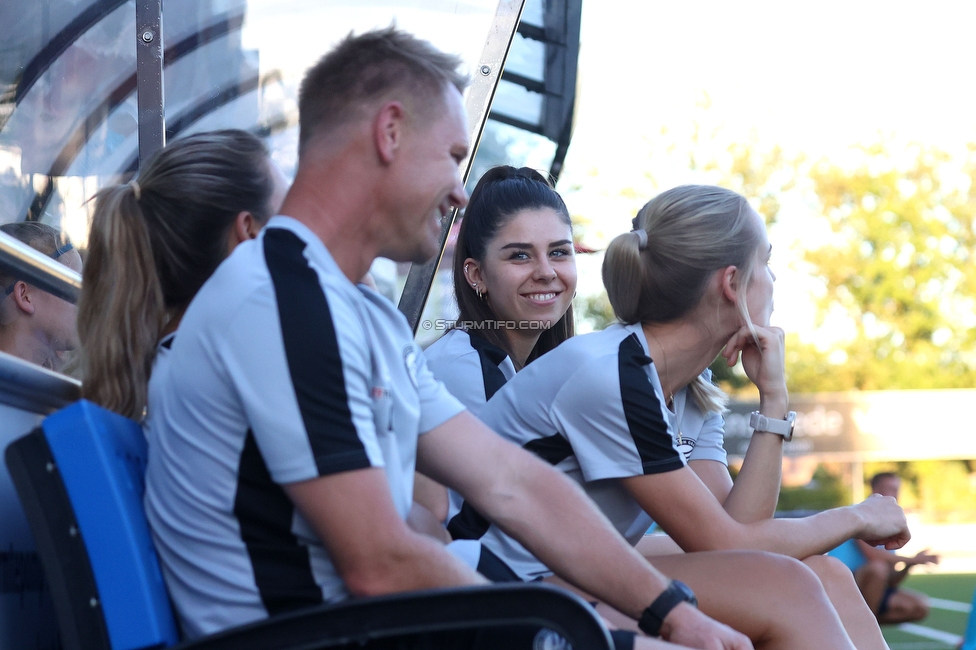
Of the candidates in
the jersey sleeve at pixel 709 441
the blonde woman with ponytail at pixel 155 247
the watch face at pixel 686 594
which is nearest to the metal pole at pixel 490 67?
the jersey sleeve at pixel 709 441

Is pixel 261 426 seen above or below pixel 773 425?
above

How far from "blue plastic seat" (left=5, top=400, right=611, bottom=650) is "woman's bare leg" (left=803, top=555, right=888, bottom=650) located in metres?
1.50

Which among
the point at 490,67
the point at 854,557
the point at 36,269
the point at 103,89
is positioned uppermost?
the point at 490,67

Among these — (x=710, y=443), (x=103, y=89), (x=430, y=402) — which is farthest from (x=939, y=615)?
(x=430, y=402)

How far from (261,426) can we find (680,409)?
5.72 feet

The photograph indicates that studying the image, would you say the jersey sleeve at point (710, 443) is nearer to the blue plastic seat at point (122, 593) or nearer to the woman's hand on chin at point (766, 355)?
the woman's hand on chin at point (766, 355)

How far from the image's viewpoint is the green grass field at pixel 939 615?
11133 millimetres

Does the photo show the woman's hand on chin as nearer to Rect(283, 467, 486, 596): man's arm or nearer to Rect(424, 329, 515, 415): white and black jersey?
Rect(424, 329, 515, 415): white and black jersey

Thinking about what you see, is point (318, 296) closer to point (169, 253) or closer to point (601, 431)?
point (169, 253)

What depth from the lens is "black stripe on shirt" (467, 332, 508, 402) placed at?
3.12 metres

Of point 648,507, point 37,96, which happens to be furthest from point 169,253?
point 37,96

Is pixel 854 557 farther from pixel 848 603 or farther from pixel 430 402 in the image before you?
pixel 430 402

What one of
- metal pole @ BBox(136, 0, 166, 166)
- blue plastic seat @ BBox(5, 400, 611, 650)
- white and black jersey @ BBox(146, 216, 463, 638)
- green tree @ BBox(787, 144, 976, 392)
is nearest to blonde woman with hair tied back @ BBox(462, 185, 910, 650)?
white and black jersey @ BBox(146, 216, 463, 638)

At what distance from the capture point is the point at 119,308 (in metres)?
1.91
